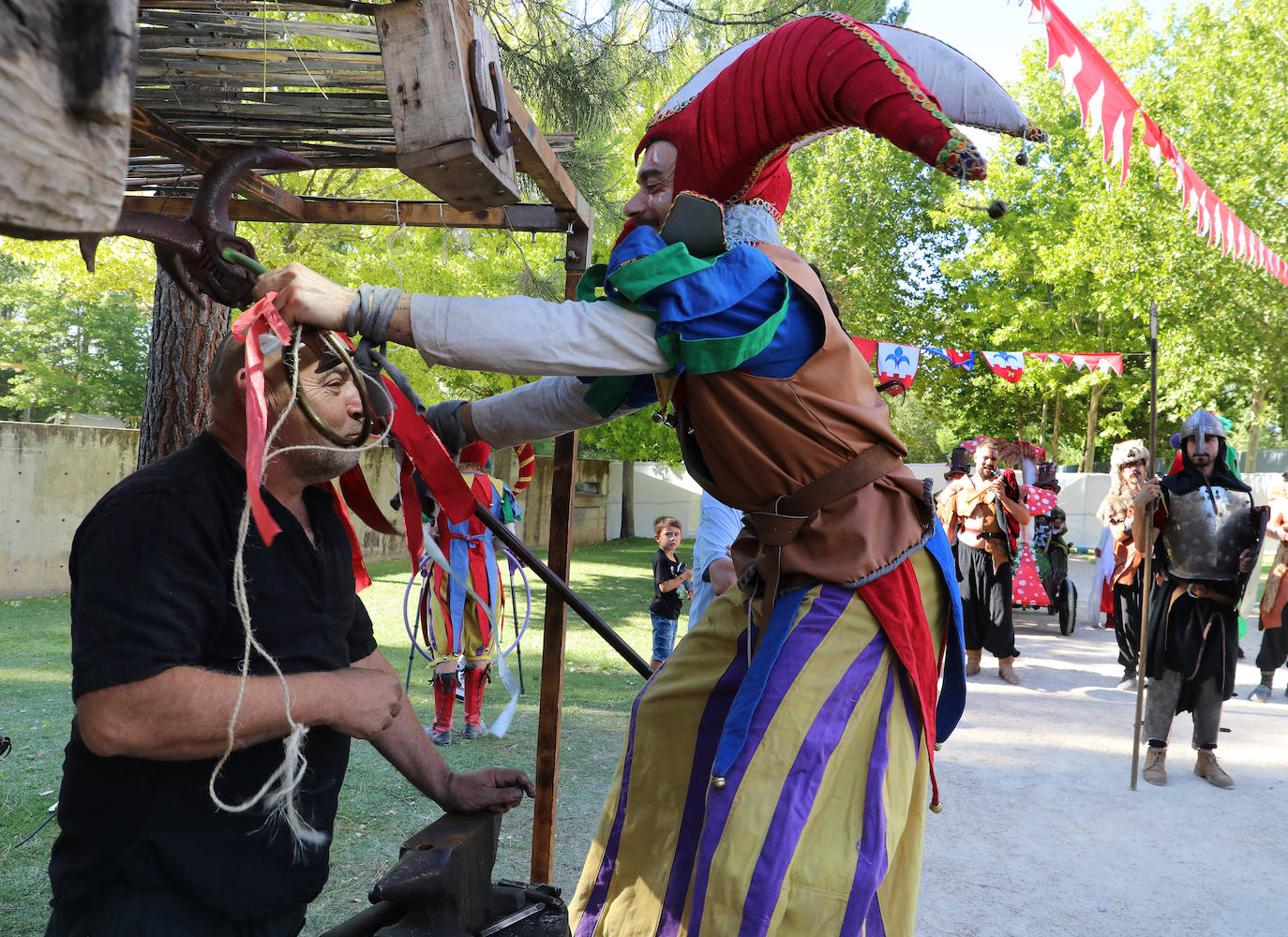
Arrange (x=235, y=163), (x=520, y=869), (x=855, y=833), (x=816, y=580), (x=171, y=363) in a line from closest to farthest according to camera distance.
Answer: (x=855, y=833) → (x=816, y=580) → (x=235, y=163) → (x=520, y=869) → (x=171, y=363)

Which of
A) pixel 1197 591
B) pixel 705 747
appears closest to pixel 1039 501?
pixel 1197 591

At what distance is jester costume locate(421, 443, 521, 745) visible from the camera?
5504 mm

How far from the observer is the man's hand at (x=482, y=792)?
6.71ft

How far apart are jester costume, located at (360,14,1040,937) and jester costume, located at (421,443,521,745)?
3363 millimetres

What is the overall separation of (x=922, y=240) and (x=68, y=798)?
2216cm

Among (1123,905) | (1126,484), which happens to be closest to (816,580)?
(1123,905)

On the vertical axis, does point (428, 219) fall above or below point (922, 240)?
below

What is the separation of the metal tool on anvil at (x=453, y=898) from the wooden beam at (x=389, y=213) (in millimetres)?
1963

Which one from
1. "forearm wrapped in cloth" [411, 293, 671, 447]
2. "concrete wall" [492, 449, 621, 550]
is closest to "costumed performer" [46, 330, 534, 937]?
"forearm wrapped in cloth" [411, 293, 671, 447]

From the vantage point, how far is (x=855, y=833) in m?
1.77

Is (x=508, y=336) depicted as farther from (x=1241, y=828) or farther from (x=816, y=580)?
(x=1241, y=828)

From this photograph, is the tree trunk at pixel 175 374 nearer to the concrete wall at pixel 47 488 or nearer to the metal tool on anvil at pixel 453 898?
the metal tool on anvil at pixel 453 898

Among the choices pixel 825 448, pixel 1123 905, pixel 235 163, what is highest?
pixel 235 163

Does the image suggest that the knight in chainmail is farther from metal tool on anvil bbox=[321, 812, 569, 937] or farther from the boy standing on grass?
metal tool on anvil bbox=[321, 812, 569, 937]
